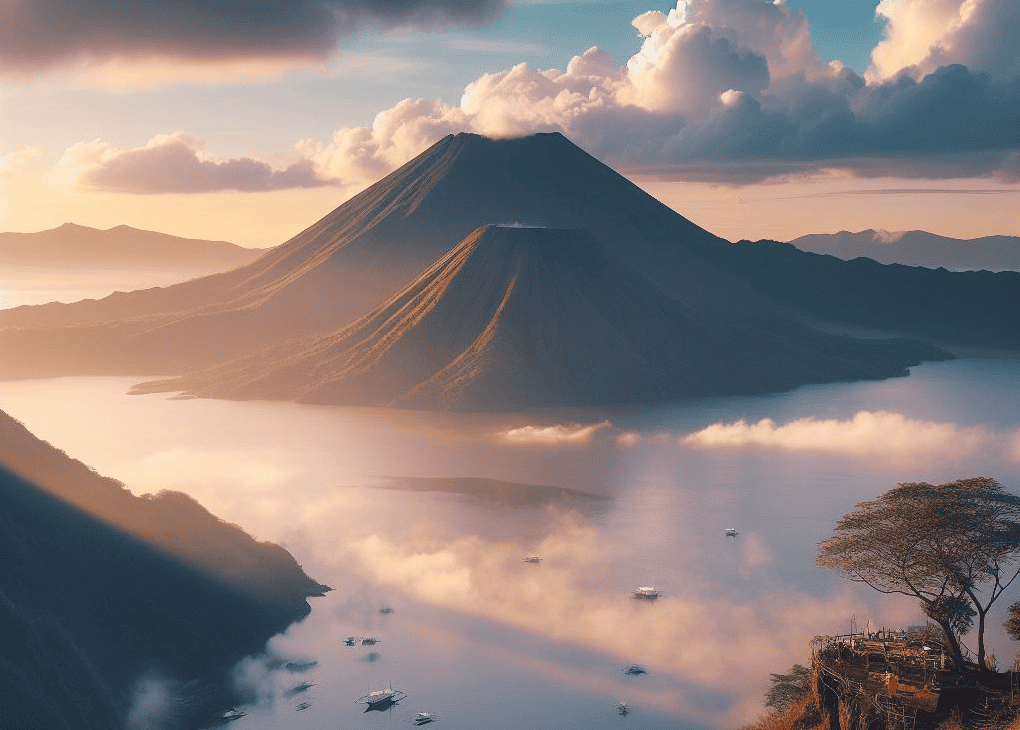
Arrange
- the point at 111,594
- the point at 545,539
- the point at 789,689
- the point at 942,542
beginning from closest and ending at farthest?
the point at 942,542, the point at 789,689, the point at 111,594, the point at 545,539

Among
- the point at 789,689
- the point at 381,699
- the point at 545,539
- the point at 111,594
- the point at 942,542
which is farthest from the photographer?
the point at 545,539

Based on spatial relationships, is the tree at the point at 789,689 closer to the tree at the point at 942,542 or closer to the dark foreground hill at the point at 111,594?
the tree at the point at 942,542

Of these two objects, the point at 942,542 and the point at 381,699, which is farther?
the point at 381,699

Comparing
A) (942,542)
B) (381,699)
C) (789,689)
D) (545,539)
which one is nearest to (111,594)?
(381,699)

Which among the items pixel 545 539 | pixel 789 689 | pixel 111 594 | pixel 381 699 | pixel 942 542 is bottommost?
pixel 381 699

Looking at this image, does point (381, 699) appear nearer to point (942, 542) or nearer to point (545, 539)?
point (942, 542)

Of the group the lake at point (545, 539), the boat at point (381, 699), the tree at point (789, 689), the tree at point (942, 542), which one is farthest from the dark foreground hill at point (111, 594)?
A: the tree at point (942, 542)
